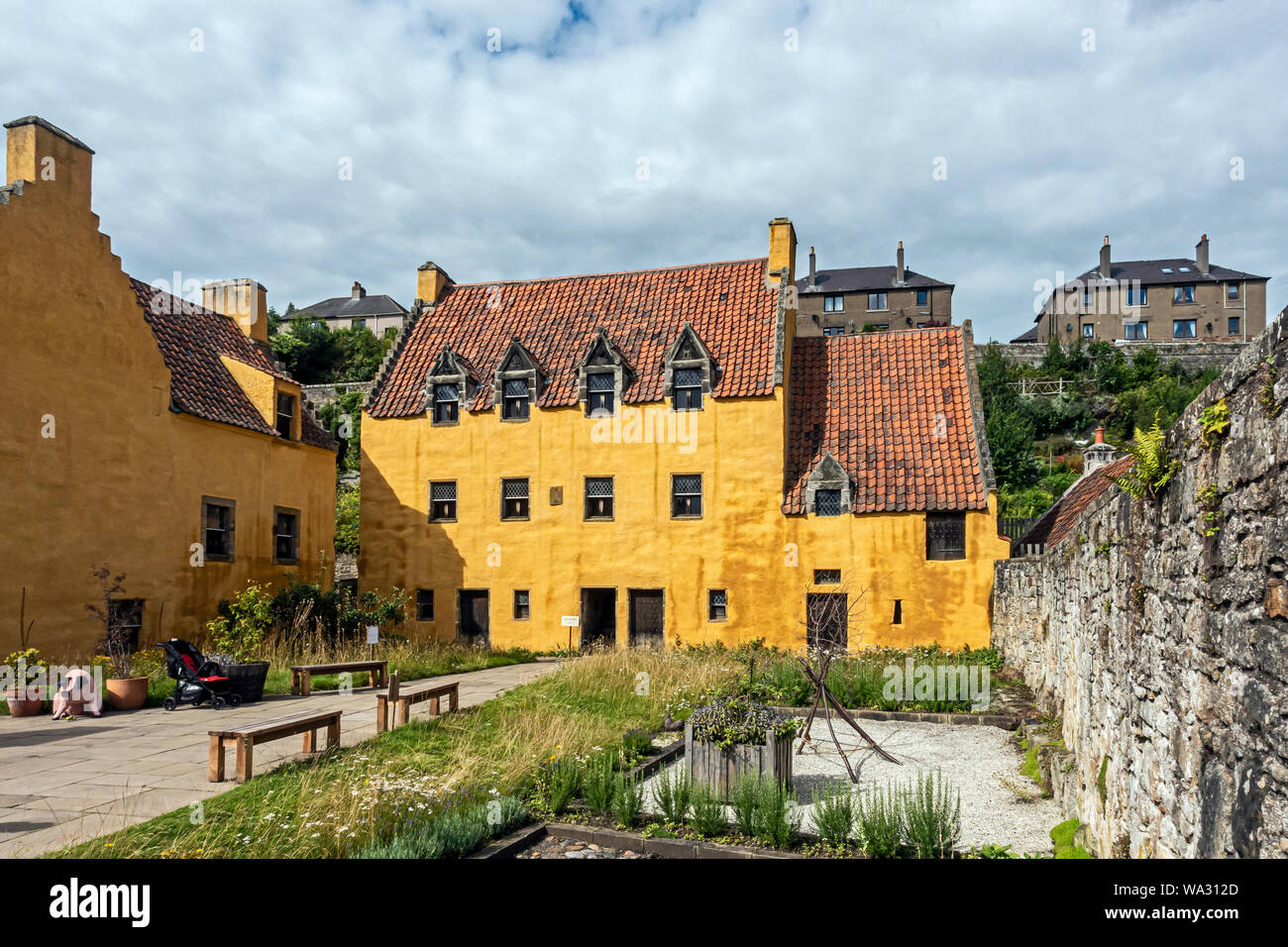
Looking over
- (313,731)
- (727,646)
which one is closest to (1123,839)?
(313,731)

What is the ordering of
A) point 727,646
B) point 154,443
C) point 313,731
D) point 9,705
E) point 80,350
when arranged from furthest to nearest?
point 727,646 → point 154,443 → point 80,350 → point 9,705 → point 313,731

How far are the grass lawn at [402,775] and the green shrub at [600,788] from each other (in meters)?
0.70

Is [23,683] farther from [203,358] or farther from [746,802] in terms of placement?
[746,802]

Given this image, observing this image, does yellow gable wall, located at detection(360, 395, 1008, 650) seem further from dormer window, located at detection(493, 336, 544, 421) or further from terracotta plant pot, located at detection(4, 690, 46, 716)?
terracotta plant pot, located at detection(4, 690, 46, 716)

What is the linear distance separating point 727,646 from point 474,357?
37.9 ft

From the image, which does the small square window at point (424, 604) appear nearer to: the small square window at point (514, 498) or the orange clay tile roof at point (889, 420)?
the small square window at point (514, 498)

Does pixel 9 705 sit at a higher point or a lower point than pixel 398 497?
lower

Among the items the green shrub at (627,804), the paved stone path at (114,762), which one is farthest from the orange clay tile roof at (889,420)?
the green shrub at (627,804)

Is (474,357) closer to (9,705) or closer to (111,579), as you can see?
(111,579)

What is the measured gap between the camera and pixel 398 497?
25.1m

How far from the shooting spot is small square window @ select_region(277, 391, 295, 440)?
23141mm

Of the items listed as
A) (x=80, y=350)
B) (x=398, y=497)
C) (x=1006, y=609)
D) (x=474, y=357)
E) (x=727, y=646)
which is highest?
(x=474, y=357)

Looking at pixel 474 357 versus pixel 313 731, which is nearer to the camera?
pixel 313 731

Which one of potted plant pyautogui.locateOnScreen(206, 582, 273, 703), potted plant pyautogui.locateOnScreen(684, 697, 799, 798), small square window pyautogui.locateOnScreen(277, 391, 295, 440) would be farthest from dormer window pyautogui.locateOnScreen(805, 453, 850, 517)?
small square window pyautogui.locateOnScreen(277, 391, 295, 440)
